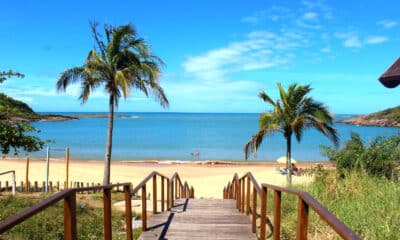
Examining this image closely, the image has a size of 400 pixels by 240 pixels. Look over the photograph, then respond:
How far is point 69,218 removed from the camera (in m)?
3.40

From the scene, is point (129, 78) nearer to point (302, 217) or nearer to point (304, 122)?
point (304, 122)

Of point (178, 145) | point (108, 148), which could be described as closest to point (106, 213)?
point (108, 148)

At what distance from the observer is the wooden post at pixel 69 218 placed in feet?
11.1

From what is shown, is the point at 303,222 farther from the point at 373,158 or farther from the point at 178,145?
the point at 178,145

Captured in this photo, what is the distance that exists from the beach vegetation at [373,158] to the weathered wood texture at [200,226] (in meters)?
3.75

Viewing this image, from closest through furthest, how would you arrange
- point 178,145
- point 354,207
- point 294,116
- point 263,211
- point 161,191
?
1. point 263,211
2. point 354,207
3. point 161,191
4. point 294,116
5. point 178,145

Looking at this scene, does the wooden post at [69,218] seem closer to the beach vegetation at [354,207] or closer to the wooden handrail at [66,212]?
the wooden handrail at [66,212]

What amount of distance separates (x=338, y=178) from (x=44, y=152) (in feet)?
132

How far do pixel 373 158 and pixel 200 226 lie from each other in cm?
579

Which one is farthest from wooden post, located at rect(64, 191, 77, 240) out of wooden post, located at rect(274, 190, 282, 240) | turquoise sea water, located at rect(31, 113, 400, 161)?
turquoise sea water, located at rect(31, 113, 400, 161)

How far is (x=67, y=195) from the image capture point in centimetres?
335

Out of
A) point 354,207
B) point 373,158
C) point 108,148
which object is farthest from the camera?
point 108,148

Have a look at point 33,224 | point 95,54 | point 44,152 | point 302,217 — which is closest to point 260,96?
point 95,54

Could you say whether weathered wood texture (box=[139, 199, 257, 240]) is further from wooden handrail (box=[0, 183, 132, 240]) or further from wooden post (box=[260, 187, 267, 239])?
wooden handrail (box=[0, 183, 132, 240])
